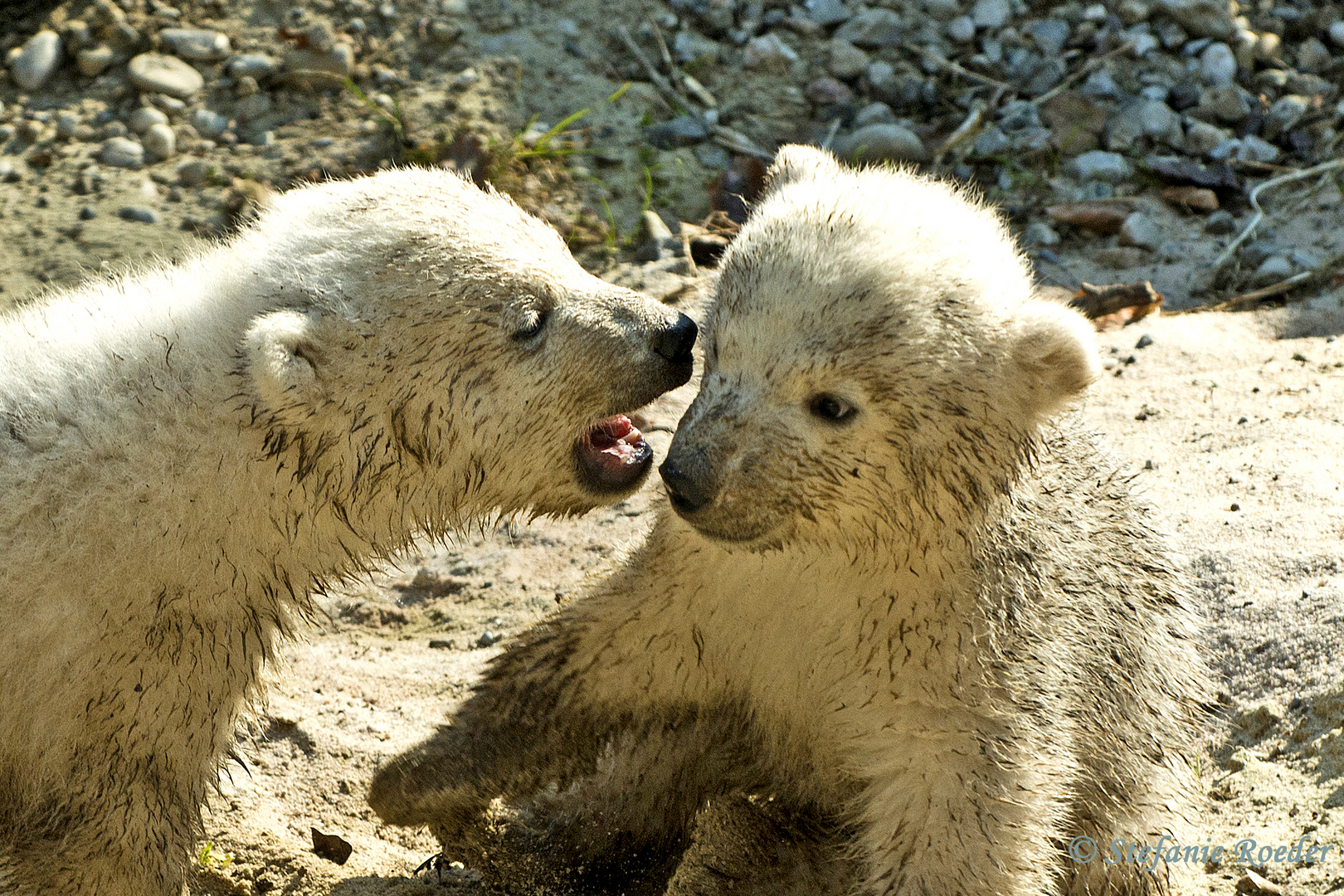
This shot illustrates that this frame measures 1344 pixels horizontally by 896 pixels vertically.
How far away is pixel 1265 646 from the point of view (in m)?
4.70

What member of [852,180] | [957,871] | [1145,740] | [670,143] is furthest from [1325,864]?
[670,143]

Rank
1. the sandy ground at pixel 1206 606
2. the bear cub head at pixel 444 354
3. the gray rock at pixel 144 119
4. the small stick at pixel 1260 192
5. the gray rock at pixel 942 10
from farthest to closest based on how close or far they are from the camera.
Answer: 1. the gray rock at pixel 942 10
2. the gray rock at pixel 144 119
3. the small stick at pixel 1260 192
4. the sandy ground at pixel 1206 606
5. the bear cub head at pixel 444 354

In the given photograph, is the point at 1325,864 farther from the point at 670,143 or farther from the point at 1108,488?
the point at 670,143

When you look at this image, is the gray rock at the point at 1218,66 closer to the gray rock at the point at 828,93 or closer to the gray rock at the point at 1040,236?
the gray rock at the point at 1040,236

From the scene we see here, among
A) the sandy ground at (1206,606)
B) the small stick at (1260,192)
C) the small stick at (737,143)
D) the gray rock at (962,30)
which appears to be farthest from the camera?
the gray rock at (962,30)

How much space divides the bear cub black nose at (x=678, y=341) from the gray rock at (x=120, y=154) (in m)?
4.75

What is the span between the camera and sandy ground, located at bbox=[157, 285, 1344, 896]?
4.17m

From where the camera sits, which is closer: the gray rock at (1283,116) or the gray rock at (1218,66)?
the gray rock at (1283,116)

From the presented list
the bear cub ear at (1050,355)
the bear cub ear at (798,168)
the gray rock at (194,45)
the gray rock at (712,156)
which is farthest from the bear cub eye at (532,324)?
the gray rock at (194,45)

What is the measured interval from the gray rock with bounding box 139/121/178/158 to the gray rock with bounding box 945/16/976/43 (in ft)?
15.7

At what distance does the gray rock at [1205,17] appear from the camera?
831 centimetres

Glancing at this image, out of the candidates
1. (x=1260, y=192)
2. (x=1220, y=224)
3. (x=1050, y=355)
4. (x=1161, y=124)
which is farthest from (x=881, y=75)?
(x=1050, y=355)

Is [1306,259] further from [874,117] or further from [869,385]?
[869,385]

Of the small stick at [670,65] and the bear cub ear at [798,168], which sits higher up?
the bear cub ear at [798,168]
